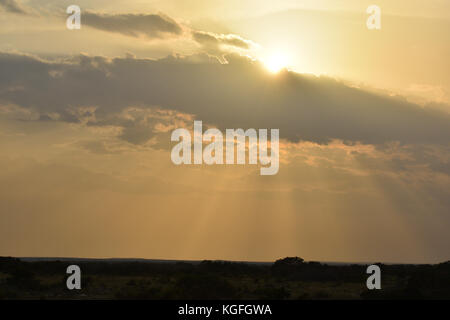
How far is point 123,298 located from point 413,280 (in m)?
27.3

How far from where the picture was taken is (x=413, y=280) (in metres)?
55.0
